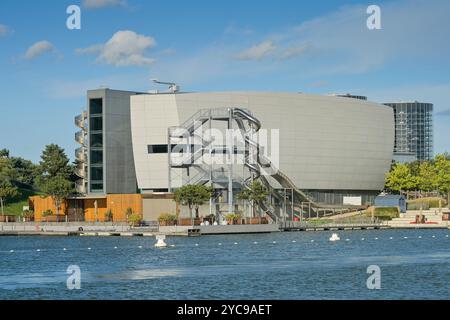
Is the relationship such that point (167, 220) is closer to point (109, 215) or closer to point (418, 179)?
point (109, 215)

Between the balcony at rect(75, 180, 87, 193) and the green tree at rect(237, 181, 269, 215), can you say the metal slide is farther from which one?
the balcony at rect(75, 180, 87, 193)

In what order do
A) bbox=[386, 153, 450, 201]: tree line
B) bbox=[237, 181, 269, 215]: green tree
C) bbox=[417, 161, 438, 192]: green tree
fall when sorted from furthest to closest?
1. bbox=[417, 161, 438, 192]: green tree
2. bbox=[386, 153, 450, 201]: tree line
3. bbox=[237, 181, 269, 215]: green tree

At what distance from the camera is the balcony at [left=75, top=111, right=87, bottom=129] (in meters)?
168

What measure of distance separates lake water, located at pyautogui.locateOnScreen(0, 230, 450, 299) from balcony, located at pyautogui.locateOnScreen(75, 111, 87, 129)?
53.9m

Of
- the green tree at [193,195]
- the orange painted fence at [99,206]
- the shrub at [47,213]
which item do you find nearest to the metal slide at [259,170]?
the green tree at [193,195]

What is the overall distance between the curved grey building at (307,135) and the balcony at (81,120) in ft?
31.2

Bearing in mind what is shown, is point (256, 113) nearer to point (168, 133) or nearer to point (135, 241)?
point (168, 133)

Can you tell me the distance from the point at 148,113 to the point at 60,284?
102 m

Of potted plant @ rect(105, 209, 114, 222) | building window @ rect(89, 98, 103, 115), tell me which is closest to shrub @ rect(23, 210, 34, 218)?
potted plant @ rect(105, 209, 114, 222)

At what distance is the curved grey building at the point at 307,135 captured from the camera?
6481 inches

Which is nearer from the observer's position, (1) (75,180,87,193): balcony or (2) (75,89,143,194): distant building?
(2) (75,89,143,194): distant building

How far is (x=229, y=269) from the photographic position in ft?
244

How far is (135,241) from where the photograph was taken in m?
118
